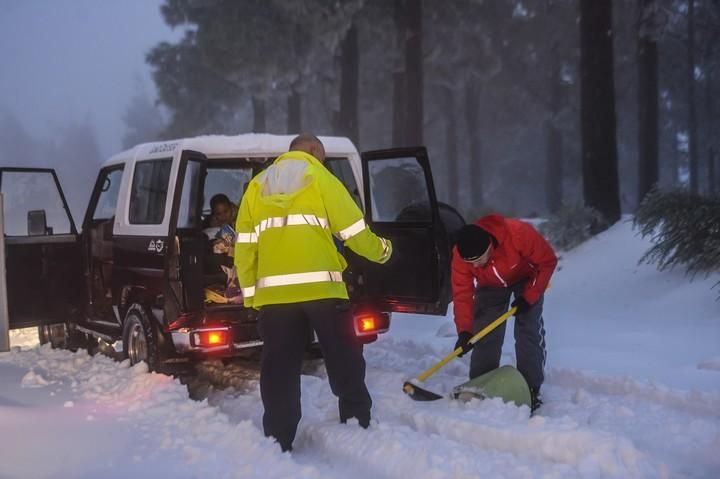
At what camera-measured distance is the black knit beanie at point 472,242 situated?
4.64 m

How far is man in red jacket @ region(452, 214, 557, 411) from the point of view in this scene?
4.82m

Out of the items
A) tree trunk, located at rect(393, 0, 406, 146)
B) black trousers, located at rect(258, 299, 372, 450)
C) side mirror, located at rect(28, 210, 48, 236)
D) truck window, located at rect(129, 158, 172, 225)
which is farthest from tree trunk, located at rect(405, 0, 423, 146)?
black trousers, located at rect(258, 299, 372, 450)

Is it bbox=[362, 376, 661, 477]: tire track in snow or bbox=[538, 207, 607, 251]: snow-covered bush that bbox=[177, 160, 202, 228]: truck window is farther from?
bbox=[538, 207, 607, 251]: snow-covered bush

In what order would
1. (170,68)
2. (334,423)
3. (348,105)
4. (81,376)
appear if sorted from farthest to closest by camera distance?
(170,68), (348,105), (81,376), (334,423)

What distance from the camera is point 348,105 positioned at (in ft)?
67.4

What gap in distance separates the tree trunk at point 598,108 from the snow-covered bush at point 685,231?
3548 mm

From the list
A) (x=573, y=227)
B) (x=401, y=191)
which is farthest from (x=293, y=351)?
→ (x=401, y=191)

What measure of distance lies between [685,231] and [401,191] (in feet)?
36.3

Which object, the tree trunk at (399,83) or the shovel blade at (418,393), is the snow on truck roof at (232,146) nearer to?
the shovel blade at (418,393)

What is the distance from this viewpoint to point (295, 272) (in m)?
4.09

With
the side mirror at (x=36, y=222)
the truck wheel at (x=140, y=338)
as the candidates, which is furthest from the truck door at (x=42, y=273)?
the truck wheel at (x=140, y=338)

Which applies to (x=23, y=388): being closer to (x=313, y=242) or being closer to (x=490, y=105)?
(x=313, y=242)

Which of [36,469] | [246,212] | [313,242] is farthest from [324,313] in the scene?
[36,469]

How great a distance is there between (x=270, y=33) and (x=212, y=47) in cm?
337
